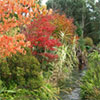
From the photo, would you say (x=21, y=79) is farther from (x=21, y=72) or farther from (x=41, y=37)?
(x=41, y=37)

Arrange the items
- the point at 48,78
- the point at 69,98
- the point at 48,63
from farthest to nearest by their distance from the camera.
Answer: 1. the point at 48,63
2. the point at 48,78
3. the point at 69,98

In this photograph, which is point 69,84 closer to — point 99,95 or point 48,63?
point 48,63

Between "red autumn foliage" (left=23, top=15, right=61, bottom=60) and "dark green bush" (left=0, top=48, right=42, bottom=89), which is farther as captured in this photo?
"red autumn foliage" (left=23, top=15, right=61, bottom=60)

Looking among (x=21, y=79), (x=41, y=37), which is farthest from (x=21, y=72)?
(x=41, y=37)

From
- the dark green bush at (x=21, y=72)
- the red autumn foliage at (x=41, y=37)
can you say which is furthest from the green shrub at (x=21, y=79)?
the red autumn foliage at (x=41, y=37)

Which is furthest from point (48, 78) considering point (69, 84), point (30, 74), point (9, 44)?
point (9, 44)

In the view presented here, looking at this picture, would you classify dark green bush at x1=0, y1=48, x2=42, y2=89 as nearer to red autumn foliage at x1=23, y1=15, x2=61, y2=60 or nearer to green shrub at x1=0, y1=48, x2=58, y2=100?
green shrub at x1=0, y1=48, x2=58, y2=100

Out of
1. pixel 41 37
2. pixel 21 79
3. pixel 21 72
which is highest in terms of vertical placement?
pixel 41 37

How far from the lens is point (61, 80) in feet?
26.8

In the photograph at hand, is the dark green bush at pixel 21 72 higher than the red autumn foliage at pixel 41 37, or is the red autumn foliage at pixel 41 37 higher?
the red autumn foliage at pixel 41 37

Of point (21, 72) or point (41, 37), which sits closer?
point (21, 72)

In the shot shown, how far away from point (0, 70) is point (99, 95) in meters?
2.65

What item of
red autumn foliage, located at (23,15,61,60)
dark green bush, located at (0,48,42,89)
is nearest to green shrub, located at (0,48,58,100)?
dark green bush, located at (0,48,42,89)

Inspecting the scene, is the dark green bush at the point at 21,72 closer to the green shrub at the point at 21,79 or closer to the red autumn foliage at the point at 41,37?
the green shrub at the point at 21,79
